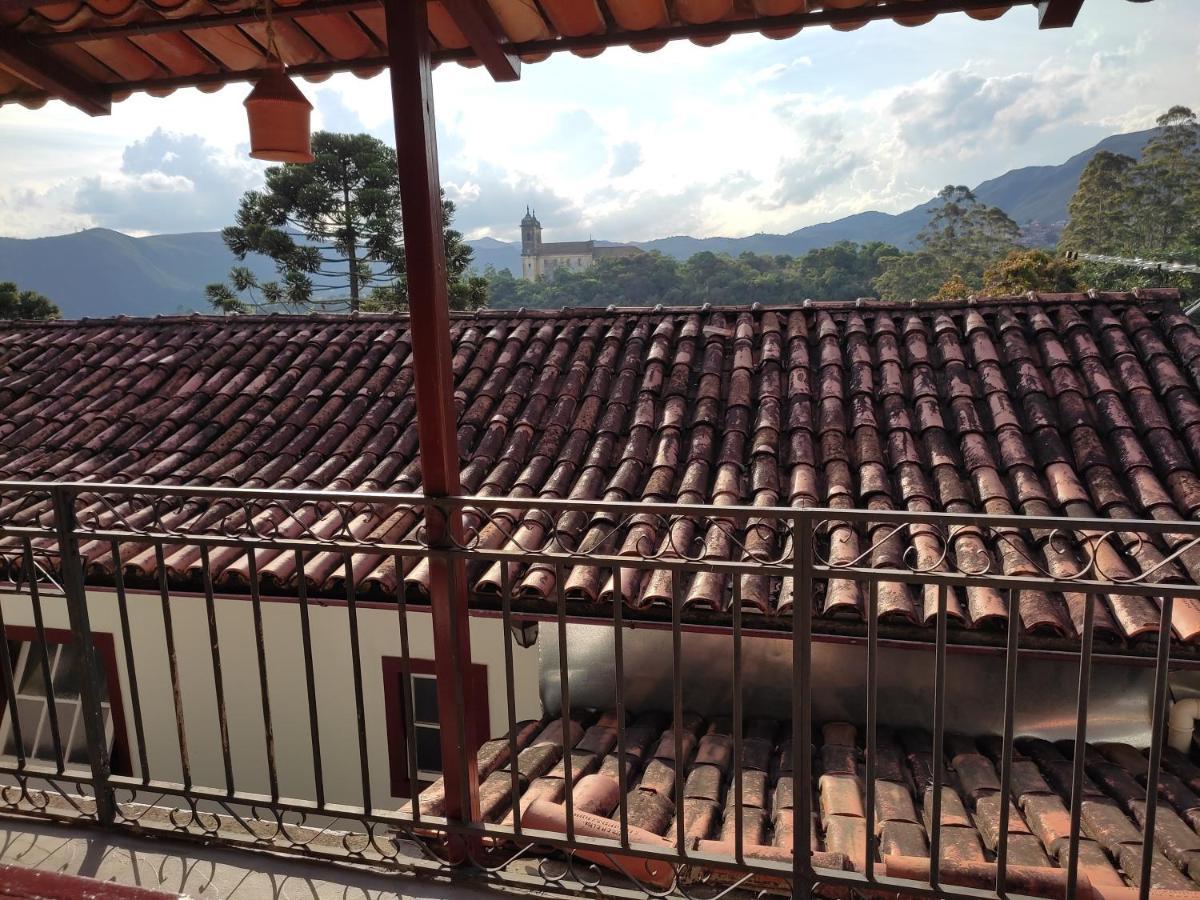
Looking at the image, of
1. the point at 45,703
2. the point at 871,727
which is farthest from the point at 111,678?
the point at 871,727

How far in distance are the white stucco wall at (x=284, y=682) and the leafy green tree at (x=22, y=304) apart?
2276cm

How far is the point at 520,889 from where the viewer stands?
95.6 inches

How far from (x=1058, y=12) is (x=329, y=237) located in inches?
1115

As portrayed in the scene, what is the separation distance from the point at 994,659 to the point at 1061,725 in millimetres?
457

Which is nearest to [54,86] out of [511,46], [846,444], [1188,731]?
[511,46]

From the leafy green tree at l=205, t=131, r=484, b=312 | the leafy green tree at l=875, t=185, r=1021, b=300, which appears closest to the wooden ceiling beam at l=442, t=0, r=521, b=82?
the leafy green tree at l=205, t=131, r=484, b=312

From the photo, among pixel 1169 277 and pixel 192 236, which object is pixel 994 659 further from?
pixel 192 236

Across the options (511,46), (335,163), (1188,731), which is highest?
(335,163)

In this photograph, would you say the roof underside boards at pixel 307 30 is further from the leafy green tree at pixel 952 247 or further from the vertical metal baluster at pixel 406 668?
the leafy green tree at pixel 952 247

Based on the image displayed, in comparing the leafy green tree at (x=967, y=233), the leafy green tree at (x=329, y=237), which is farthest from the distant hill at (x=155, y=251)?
the leafy green tree at (x=329, y=237)

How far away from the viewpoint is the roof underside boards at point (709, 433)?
4.25 meters

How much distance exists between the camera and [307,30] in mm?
2906

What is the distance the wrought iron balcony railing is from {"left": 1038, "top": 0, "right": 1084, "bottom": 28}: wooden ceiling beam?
62.9 inches

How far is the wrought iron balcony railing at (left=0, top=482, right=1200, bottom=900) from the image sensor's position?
85.9 inches
